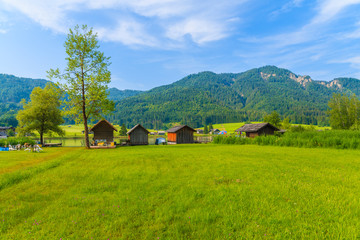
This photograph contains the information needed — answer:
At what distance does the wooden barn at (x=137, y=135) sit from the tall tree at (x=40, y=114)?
18820mm

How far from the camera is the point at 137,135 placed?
54.7 m

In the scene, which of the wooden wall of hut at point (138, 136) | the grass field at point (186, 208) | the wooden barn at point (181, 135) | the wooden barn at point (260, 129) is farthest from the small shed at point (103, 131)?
the wooden barn at point (260, 129)

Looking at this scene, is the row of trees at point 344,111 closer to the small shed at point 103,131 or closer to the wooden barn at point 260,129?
the wooden barn at point 260,129

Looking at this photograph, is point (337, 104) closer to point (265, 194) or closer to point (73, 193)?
point (265, 194)

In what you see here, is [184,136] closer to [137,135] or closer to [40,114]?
[137,135]

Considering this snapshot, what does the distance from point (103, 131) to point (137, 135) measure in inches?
415

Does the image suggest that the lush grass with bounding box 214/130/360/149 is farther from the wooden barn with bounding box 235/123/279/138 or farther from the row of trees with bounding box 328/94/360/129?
the row of trees with bounding box 328/94/360/129

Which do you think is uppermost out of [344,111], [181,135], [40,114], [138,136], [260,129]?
A: [344,111]

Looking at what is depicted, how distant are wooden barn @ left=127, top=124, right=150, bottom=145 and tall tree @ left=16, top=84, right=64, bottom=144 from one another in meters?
18.8

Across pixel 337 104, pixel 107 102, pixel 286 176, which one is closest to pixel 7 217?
pixel 286 176

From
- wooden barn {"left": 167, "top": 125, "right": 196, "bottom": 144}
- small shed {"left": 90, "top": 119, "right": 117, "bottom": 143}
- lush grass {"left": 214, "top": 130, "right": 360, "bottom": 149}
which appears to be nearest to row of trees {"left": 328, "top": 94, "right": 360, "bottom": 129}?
lush grass {"left": 214, "top": 130, "right": 360, "bottom": 149}

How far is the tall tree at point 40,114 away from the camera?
40375 millimetres

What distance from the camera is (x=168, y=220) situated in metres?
5.36

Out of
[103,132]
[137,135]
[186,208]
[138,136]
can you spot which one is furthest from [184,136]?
[186,208]
